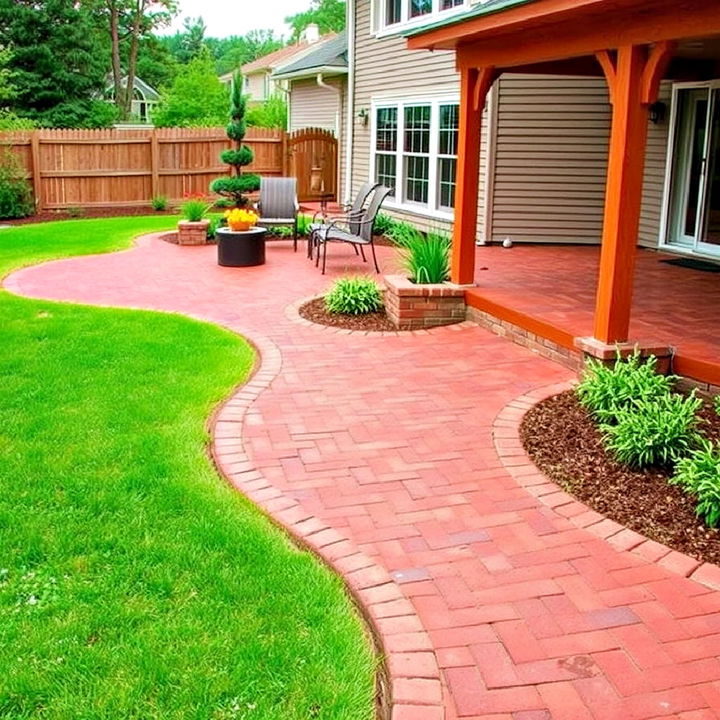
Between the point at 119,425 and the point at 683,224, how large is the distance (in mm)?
7861

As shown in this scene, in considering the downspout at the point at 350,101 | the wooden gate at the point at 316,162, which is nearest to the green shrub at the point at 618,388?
the downspout at the point at 350,101

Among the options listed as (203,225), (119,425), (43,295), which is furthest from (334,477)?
(203,225)

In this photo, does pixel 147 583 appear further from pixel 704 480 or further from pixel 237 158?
pixel 237 158

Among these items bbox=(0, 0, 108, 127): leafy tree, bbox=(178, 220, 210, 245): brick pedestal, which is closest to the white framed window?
bbox=(178, 220, 210, 245): brick pedestal

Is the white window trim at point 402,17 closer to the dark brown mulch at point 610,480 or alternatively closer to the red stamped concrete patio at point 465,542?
the red stamped concrete patio at point 465,542

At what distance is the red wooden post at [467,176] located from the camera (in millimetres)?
7348

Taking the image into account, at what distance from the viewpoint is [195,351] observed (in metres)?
6.44

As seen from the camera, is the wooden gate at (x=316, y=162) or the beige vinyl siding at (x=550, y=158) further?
the wooden gate at (x=316, y=162)

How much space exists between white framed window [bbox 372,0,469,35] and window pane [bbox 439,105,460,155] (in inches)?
53.2

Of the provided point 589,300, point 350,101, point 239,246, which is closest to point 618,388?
point 589,300

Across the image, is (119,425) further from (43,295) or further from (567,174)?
(567,174)

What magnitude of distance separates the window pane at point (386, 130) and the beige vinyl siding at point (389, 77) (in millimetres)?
280

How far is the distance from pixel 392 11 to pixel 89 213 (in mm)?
7634

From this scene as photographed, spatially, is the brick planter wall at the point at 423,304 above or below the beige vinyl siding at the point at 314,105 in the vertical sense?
below
